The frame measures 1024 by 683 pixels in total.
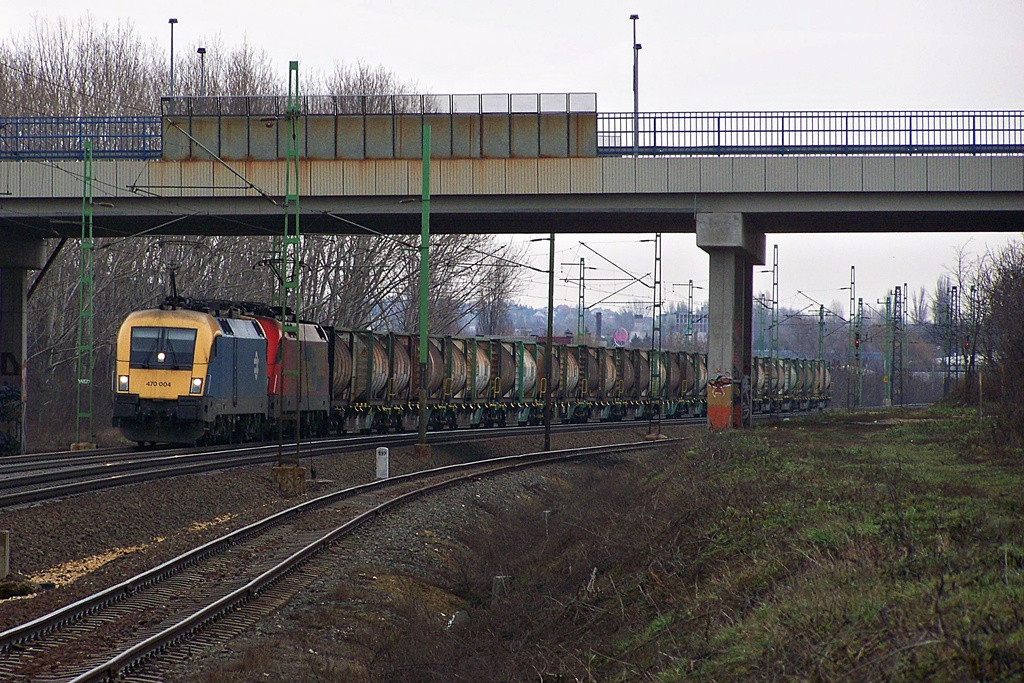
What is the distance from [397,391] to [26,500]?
21682 millimetres

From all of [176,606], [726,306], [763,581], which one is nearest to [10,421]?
[726,306]

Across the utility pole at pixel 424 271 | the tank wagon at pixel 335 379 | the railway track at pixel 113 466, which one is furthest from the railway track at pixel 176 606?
the utility pole at pixel 424 271

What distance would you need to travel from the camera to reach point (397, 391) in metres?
37.6

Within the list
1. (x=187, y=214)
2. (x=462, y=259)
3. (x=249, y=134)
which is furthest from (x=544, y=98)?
(x=462, y=259)

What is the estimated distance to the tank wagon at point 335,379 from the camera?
26.1m

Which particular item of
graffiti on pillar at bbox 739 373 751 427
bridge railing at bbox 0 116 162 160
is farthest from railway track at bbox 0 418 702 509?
graffiti on pillar at bbox 739 373 751 427

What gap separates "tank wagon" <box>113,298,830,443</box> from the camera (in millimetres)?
26062

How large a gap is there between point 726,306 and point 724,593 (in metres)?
23.2

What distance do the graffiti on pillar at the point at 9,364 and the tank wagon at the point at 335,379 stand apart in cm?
793

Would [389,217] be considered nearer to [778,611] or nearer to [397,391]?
[397,391]

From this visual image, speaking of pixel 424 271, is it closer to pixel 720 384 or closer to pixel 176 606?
pixel 720 384

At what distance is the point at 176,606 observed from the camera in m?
11.2

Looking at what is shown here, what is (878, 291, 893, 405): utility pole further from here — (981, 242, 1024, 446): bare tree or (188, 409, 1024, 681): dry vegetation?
(188, 409, 1024, 681): dry vegetation

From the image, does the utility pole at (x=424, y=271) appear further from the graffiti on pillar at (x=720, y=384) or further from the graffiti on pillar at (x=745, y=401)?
the graffiti on pillar at (x=745, y=401)
